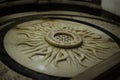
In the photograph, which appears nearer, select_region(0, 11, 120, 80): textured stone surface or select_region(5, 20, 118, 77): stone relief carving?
select_region(0, 11, 120, 80): textured stone surface

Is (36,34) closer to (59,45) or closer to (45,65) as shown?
(59,45)

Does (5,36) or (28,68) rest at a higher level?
(5,36)

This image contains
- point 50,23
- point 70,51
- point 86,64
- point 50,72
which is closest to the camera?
point 50,72

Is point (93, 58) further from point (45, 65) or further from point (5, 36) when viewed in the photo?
point (5, 36)

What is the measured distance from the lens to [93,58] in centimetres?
294

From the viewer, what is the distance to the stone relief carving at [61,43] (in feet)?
9.33

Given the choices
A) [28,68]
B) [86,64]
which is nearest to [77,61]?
[86,64]

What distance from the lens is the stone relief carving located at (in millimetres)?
2844

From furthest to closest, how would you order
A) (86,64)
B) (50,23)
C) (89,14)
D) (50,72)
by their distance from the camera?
1. (89,14)
2. (50,23)
3. (86,64)
4. (50,72)

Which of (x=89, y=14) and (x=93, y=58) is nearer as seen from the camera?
(x=93, y=58)

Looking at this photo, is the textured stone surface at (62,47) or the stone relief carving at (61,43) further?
the stone relief carving at (61,43)

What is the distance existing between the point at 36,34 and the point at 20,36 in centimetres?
28

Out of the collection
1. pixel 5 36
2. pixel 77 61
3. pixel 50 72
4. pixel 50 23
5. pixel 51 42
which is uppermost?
pixel 50 23

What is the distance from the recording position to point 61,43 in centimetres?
310
